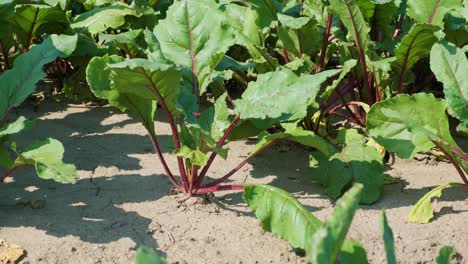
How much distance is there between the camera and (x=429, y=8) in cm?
374

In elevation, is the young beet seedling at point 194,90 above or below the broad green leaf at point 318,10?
below

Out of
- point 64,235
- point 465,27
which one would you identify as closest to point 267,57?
point 465,27

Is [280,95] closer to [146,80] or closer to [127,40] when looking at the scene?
[146,80]

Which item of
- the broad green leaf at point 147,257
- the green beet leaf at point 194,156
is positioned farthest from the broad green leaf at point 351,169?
the broad green leaf at point 147,257

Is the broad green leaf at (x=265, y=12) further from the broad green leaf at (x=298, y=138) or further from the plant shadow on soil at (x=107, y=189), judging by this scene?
the broad green leaf at (x=298, y=138)

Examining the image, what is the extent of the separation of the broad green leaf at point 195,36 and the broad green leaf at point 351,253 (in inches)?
52.9

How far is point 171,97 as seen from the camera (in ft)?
9.68

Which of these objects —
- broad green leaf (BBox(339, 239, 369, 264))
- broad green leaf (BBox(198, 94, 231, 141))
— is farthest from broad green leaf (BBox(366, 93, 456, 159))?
broad green leaf (BBox(339, 239, 369, 264))

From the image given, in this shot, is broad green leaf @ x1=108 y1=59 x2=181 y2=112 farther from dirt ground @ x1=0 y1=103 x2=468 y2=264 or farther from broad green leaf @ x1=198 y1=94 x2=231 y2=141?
dirt ground @ x1=0 y1=103 x2=468 y2=264

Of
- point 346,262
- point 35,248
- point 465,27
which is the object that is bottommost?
point 35,248

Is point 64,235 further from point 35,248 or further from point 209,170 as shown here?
point 209,170

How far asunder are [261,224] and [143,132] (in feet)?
3.94

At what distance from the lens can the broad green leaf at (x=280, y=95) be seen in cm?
292

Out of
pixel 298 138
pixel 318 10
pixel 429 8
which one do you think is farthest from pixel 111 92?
pixel 429 8
